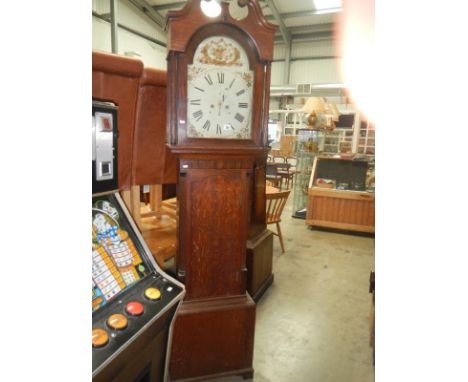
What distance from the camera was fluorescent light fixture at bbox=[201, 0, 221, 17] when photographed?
146cm

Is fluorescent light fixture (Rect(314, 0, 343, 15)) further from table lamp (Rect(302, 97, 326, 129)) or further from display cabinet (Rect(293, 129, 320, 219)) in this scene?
display cabinet (Rect(293, 129, 320, 219))

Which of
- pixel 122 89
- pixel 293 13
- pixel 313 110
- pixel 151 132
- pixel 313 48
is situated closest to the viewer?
pixel 122 89

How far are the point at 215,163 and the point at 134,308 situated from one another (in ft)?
2.78

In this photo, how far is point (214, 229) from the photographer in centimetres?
164

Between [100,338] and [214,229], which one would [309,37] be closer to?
[214,229]

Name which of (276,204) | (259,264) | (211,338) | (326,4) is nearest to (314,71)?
(326,4)

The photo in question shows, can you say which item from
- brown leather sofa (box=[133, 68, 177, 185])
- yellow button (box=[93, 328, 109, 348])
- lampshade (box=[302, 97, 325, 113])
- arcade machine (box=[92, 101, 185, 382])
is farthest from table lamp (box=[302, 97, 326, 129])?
yellow button (box=[93, 328, 109, 348])

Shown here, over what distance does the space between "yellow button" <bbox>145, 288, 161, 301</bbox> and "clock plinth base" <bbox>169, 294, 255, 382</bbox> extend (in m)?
0.72

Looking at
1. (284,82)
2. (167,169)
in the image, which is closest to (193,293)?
(167,169)
